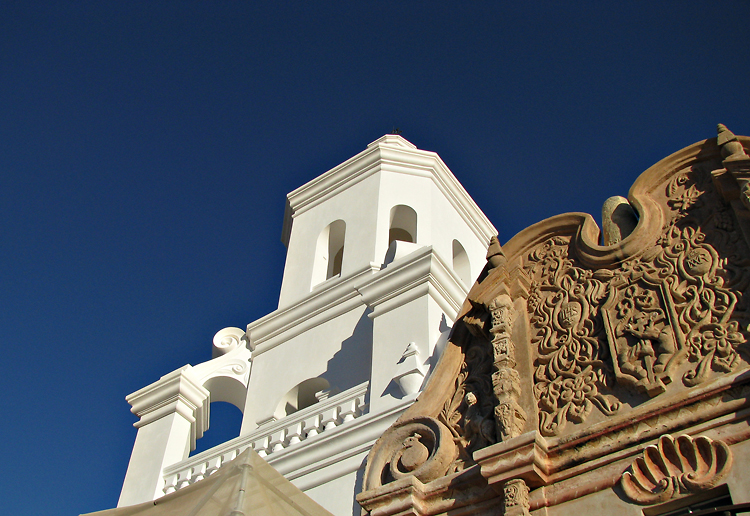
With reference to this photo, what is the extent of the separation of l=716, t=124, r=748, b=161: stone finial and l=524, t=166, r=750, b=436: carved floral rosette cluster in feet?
0.93

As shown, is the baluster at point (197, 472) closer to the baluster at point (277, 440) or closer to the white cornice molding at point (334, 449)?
the baluster at point (277, 440)

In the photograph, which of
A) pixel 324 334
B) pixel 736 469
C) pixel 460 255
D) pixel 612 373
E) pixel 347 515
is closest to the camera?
pixel 736 469

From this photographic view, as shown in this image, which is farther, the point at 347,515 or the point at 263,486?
the point at 347,515

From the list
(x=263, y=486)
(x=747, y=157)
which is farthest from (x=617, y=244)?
(x=263, y=486)

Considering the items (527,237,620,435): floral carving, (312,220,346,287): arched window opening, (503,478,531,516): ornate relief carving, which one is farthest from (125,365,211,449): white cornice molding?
(503,478,531,516): ornate relief carving

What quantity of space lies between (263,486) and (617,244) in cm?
376

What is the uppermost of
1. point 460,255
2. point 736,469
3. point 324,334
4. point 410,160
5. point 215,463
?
point 410,160

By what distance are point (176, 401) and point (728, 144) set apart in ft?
28.5

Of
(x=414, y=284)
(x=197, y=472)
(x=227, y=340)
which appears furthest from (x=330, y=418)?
(x=227, y=340)

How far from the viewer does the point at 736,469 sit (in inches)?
194

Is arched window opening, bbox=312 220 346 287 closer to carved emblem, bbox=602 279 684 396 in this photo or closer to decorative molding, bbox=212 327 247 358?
decorative molding, bbox=212 327 247 358

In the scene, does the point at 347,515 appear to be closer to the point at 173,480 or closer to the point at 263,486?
the point at 263,486

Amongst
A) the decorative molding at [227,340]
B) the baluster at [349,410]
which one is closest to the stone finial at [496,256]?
the baluster at [349,410]

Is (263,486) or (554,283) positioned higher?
(554,283)
